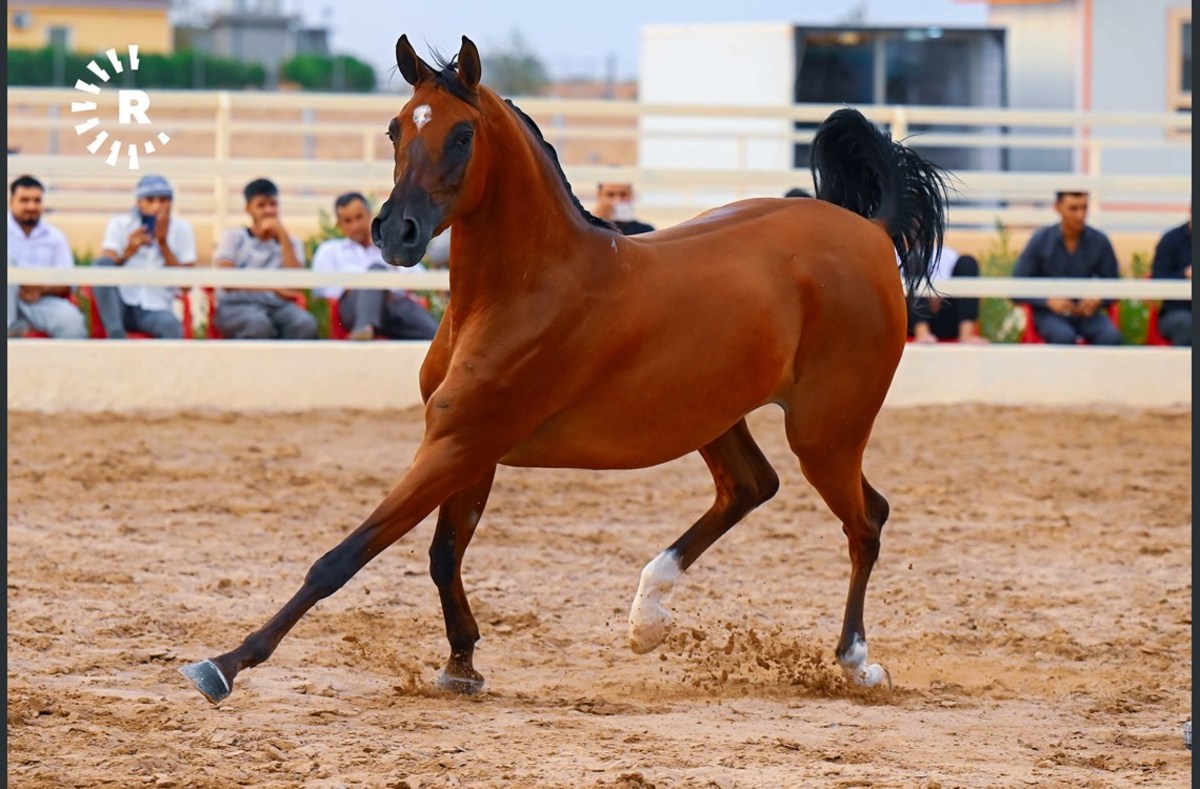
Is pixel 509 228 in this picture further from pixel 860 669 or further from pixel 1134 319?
pixel 1134 319

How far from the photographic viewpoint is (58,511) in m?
7.09

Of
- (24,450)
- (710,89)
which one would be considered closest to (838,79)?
(710,89)

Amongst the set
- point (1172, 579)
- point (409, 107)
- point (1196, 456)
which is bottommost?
point (1172, 579)

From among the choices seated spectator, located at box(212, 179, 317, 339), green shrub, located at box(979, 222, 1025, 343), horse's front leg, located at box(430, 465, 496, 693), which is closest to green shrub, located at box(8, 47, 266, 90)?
seated spectator, located at box(212, 179, 317, 339)

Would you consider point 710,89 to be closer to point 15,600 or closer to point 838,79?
point 838,79

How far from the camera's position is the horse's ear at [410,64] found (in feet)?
13.5

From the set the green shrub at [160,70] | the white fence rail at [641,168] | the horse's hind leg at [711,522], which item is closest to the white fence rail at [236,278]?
the white fence rail at [641,168]

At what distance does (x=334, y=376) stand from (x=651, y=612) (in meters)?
5.38

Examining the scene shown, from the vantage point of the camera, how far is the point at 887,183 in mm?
5410

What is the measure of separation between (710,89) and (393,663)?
13.5 meters

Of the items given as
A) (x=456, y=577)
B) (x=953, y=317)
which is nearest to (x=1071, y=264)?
(x=953, y=317)

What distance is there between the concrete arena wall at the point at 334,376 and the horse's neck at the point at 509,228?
5.57 meters

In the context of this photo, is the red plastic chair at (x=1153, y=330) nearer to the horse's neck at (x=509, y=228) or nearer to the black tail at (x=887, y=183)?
the black tail at (x=887, y=183)

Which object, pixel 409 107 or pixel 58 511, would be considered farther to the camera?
pixel 58 511
